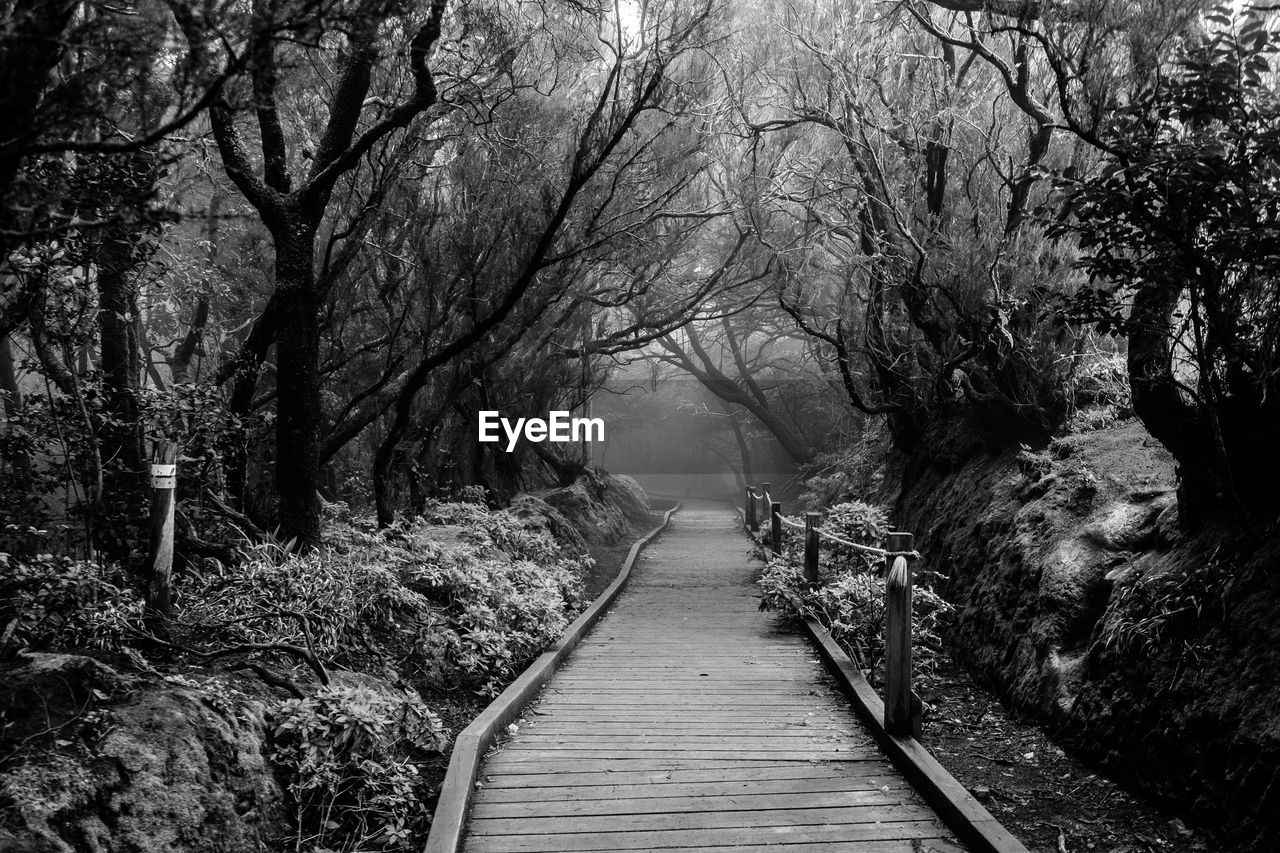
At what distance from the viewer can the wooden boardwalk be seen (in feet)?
12.5

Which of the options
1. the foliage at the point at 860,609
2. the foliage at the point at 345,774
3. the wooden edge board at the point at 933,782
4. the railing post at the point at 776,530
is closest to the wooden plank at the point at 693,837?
the wooden edge board at the point at 933,782

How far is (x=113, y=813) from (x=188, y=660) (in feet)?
4.82

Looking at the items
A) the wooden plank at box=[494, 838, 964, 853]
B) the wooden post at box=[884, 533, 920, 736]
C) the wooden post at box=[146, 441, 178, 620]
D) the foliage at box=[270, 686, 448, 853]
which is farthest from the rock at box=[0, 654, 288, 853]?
the wooden post at box=[884, 533, 920, 736]

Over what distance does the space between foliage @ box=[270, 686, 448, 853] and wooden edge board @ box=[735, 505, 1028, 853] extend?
8.16 ft

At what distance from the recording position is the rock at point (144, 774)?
101 inches

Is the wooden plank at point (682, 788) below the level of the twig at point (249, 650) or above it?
below

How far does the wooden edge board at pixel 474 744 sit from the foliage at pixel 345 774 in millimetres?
149

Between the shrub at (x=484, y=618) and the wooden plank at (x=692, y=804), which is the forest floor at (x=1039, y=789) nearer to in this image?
the wooden plank at (x=692, y=804)

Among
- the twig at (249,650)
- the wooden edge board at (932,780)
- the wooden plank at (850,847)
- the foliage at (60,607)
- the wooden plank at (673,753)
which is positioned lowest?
the wooden plank at (673,753)

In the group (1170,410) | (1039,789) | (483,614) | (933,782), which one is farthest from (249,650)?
(1170,410)

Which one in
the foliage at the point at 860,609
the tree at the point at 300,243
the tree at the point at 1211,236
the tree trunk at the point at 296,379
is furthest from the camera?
the foliage at the point at 860,609

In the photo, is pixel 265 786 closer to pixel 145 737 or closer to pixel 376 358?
pixel 145 737

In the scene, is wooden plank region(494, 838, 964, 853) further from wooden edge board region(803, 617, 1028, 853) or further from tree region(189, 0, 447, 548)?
tree region(189, 0, 447, 548)

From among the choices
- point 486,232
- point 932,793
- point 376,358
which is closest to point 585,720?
point 932,793
